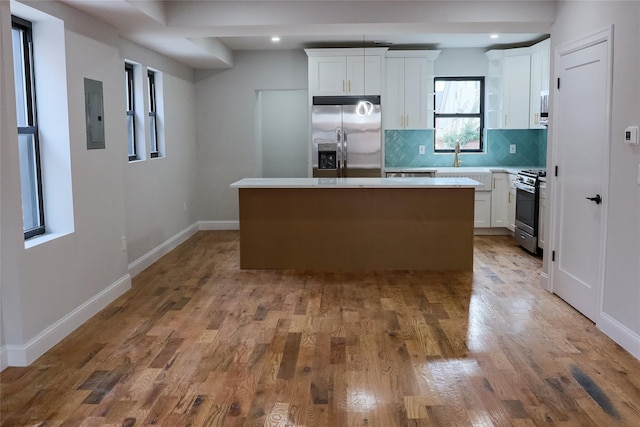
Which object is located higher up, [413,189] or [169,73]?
[169,73]

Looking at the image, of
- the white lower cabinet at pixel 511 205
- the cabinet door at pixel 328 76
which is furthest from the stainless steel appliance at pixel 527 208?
the cabinet door at pixel 328 76

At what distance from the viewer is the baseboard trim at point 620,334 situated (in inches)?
147

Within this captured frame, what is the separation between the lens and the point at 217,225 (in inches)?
345

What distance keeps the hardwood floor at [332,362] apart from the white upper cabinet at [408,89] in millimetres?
3241

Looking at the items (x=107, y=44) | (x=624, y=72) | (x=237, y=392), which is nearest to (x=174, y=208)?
(x=107, y=44)

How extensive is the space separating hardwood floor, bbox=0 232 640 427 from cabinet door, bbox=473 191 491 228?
8.27 feet

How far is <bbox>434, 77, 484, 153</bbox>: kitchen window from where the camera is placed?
28.5 ft

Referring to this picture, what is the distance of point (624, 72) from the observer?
155 inches

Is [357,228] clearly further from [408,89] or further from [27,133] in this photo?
[27,133]

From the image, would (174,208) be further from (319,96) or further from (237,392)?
(237,392)

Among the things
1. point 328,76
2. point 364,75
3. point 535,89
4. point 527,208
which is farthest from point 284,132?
point 527,208

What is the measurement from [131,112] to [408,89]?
366 cm

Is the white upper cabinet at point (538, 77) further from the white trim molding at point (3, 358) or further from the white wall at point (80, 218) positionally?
the white trim molding at point (3, 358)

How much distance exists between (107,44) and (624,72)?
12.6ft
